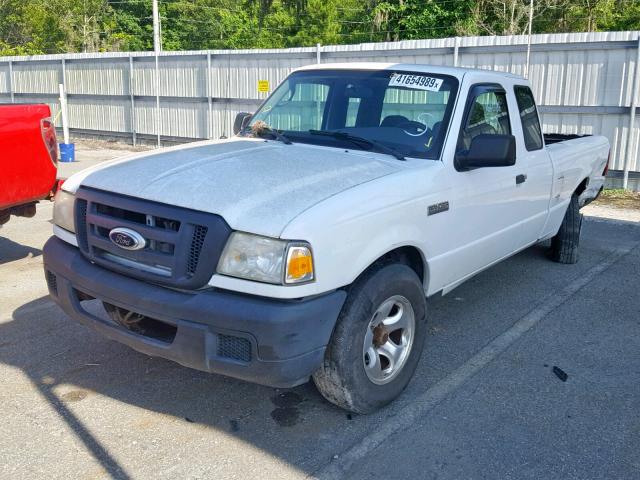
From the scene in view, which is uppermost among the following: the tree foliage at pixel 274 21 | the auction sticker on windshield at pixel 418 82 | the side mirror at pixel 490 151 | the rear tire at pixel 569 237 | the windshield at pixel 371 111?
the tree foliage at pixel 274 21

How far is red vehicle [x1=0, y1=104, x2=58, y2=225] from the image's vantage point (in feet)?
18.7

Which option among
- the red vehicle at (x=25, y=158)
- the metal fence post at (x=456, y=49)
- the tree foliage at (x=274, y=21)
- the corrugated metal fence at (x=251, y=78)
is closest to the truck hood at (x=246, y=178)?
the red vehicle at (x=25, y=158)

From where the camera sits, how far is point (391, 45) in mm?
13719

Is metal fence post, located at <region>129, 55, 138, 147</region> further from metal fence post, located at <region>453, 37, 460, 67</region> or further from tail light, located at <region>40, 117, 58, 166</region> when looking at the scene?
tail light, located at <region>40, 117, 58, 166</region>

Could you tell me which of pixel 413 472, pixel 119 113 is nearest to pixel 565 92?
pixel 413 472

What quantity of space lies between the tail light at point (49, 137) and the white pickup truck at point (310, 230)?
2190 mm

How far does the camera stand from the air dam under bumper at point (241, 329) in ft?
9.91

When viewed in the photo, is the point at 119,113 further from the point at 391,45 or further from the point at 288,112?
the point at 288,112

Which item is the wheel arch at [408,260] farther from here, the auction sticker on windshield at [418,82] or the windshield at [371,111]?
the auction sticker on windshield at [418,82]

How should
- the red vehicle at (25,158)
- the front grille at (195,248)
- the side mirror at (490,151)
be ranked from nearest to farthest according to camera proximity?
1. the front grille at (195,248)
2. the side mirror at (490,151)
3. the red vehicle at (25,158)

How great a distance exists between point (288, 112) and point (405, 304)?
1.92 metres

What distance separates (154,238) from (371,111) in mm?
1982

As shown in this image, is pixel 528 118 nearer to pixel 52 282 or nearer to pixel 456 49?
pixel 52 282

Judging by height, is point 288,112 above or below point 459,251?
above
